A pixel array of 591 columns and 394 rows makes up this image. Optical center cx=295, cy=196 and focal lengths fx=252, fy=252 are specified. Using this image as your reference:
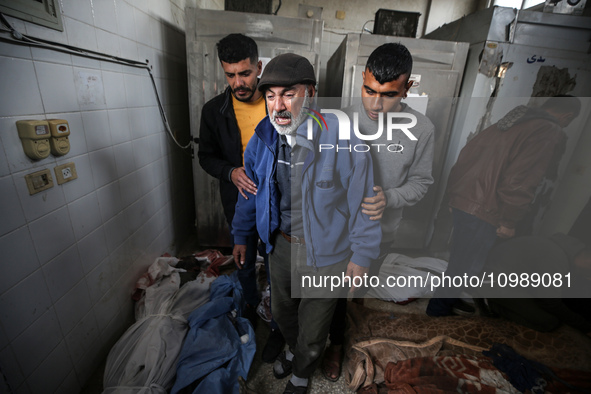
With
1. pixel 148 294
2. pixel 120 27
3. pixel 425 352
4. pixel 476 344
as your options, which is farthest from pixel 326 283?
pixel 120 27

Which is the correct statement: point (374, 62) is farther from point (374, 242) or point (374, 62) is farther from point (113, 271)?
point (113, 271)

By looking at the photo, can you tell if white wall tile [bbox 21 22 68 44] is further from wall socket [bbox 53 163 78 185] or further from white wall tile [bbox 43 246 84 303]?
white wall tile [bbox 43 246 84 303]

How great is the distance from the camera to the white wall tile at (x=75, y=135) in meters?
1.09

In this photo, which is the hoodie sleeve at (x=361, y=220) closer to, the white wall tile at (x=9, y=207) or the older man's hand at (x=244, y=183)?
the older man's hand at (x=244, y=183)

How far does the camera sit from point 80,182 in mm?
1174

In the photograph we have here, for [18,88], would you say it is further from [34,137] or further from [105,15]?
[105,15]

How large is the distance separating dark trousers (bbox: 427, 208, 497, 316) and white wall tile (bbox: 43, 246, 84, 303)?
185cm

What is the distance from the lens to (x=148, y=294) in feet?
5.15

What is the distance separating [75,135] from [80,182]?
21cm

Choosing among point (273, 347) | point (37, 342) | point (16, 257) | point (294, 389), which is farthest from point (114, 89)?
point (294, 389)

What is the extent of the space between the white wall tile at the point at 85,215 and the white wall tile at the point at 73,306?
0.25 m

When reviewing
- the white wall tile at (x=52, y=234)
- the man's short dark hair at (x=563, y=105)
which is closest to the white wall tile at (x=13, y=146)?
the white wall tile at (x=52, y=234)

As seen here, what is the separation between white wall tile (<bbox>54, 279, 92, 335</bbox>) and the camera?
1110mm

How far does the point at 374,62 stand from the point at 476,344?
1.61 metres
